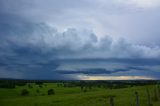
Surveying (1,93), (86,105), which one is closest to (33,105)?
(86,105)

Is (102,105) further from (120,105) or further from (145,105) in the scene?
(145,105)

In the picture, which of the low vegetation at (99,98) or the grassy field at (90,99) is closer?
the low vegetation at (99,98)

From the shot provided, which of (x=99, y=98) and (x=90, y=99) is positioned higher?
(x=99, y=98)

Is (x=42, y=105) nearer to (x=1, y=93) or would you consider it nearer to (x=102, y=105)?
(x=102, y=105)

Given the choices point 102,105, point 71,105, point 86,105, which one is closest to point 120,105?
point 102,105

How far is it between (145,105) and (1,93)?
76.4 metres

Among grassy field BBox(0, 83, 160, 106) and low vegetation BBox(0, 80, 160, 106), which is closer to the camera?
low vegetation BBox(0, 80, 160, 106)

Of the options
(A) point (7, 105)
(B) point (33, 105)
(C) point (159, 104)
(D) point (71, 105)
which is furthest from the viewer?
(A) point (7, 105)

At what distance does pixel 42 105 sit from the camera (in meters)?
59.5

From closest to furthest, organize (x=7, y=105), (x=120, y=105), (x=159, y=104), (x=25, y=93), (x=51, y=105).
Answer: (x=159, y=104) → (x=120, y=105) → (x=51, y=105) → (x=7, y=105) → (x=25, y=93)

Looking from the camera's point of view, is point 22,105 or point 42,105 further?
point 22,105

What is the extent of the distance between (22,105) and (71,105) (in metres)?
15.9

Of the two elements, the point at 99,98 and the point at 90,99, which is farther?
the point at 90,99

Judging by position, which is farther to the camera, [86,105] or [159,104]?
[86,105]
